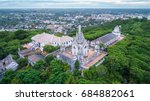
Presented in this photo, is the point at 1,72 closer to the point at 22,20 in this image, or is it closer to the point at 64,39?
the point at 64,39

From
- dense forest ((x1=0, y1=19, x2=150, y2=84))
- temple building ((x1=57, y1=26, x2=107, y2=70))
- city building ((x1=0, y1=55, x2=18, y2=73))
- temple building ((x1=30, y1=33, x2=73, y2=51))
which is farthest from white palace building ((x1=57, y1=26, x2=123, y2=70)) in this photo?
city building ((x1=0, y1=55, x2=18, y2=73))

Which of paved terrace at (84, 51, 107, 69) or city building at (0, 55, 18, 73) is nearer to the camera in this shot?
paved terrace at (84, 51, 107, 69)

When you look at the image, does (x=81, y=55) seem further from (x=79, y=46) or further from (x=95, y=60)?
(x=95, y=60)

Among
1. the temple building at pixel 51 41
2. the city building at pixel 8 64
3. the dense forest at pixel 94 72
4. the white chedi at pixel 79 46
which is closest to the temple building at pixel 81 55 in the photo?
the white chedi at pixel 79 46

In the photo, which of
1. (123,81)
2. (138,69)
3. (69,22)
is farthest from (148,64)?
(69,22)

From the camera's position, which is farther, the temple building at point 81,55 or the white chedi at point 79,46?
the white chedi at point 79,46

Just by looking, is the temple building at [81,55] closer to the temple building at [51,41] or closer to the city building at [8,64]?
the temple building at [51,41]

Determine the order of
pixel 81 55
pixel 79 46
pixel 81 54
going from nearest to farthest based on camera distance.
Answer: pixel 81 55, pixel 81 54, pixel 79 46

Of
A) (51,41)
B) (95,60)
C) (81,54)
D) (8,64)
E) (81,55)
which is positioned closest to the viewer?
(81,55)

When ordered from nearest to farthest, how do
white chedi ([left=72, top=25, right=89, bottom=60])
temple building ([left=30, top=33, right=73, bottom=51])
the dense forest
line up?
the dense forest → white chedi ([left=72, top=25, right=89, bottom=60]) → temple building ([left=30, top=33, right=73, bottom=51])

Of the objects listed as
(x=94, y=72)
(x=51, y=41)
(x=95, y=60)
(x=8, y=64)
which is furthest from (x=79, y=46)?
(x=8, y=64)

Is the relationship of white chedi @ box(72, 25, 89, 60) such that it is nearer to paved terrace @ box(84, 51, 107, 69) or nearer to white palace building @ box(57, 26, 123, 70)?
white palace building @ box(57, 26, 123, 70)

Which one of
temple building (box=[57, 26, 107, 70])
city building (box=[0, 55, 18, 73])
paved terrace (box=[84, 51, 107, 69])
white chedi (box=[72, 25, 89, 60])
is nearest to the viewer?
paved terrace (box=[84, 51, 107, 69])
